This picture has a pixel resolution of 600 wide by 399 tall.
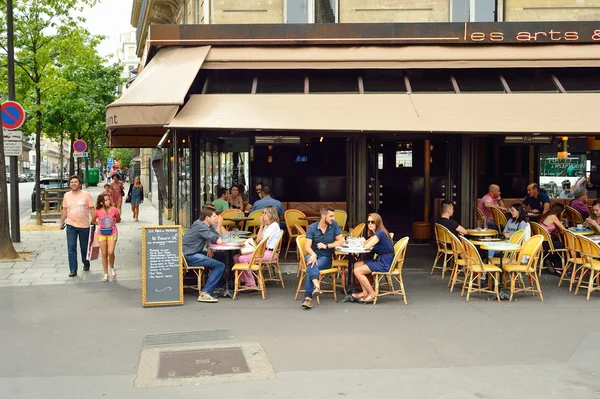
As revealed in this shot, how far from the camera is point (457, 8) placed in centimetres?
1290

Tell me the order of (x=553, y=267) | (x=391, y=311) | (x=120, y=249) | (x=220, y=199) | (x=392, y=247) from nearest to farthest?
(x=391, y=311) → (x=392, y=247) → (x=553, y=267) → (x=220, y=199) → (x=120, y=249)

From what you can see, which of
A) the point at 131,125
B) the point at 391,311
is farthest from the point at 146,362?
the point at 131,125

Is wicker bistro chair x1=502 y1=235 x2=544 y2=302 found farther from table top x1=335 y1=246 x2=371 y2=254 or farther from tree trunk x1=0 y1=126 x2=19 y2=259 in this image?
tree trunk x1=0 y1=126 x2=19 y2=259

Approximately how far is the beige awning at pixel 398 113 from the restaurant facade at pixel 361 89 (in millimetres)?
31

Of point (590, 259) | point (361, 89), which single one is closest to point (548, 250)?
point (590, 259)

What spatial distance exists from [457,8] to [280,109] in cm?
479

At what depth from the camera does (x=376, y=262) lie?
934 centimetres

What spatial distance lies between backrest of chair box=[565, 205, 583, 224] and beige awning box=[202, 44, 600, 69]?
3.20m

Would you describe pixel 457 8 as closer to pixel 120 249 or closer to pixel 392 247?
pixel 392 247

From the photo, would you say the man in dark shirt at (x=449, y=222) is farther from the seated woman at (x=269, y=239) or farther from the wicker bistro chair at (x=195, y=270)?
the wicker bistro chair at (x=195, y=270)

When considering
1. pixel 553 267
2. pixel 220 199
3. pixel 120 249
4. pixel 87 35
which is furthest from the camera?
pixel 87 35

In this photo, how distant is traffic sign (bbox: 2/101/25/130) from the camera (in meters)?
13.8

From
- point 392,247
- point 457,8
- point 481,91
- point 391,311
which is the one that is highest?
point 457,8

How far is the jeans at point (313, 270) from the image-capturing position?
8.94 metres
